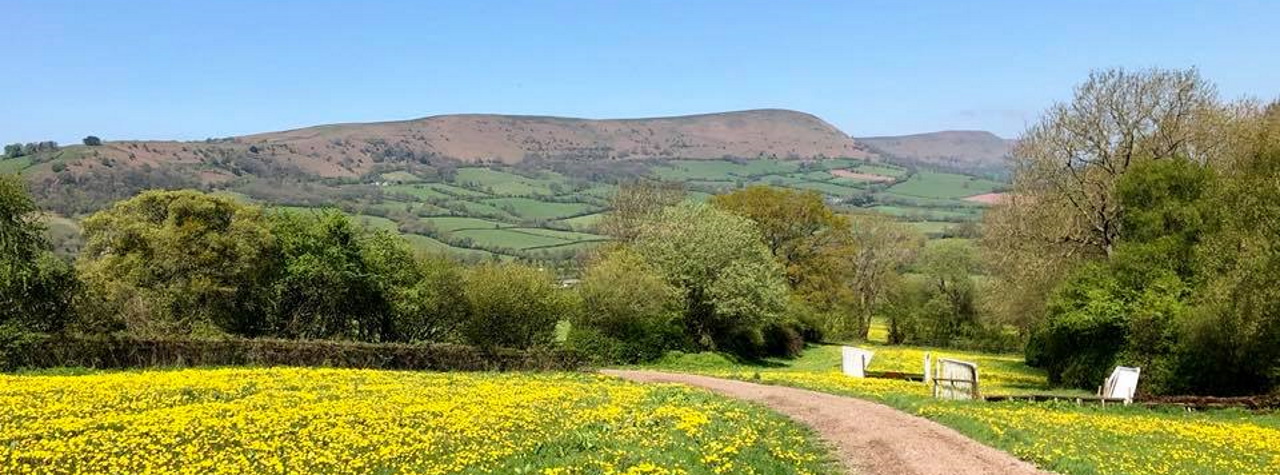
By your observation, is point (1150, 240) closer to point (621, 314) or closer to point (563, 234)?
point (621, 314)

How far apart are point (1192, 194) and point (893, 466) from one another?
34352 mm

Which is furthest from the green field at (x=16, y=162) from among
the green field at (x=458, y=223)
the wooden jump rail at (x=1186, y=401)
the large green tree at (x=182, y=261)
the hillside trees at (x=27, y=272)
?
the wooden jump rail at (x=1186, y=401)

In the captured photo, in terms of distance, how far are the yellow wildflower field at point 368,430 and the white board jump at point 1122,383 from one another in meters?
19.4

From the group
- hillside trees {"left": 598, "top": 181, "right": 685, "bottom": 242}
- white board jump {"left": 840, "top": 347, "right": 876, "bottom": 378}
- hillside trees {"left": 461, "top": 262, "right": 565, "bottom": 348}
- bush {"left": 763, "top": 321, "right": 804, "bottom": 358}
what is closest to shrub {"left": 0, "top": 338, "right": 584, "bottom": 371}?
hillside trees {"left": 461, "top": 262, "right": 565, "bottom": 348}

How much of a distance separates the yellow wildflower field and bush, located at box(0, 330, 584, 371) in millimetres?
6743

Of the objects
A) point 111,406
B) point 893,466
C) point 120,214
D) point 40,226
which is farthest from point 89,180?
point 893,466

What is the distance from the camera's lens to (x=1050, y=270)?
2046 inches

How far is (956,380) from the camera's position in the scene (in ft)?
117

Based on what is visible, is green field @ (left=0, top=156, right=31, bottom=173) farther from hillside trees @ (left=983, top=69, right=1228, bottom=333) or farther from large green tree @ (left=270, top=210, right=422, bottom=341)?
hillside trees @ (left=983, top=69, right=1228, bottom=333)

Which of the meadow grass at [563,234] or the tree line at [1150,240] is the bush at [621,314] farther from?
the meadow grass at [563,234]

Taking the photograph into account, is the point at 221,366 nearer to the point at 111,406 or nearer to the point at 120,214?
the point at 111,406

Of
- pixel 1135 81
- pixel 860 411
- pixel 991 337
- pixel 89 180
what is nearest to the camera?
pixel 860 411

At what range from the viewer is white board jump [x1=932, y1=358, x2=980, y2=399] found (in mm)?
35250

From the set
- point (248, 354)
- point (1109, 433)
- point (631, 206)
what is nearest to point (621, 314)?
point (248, 354)
